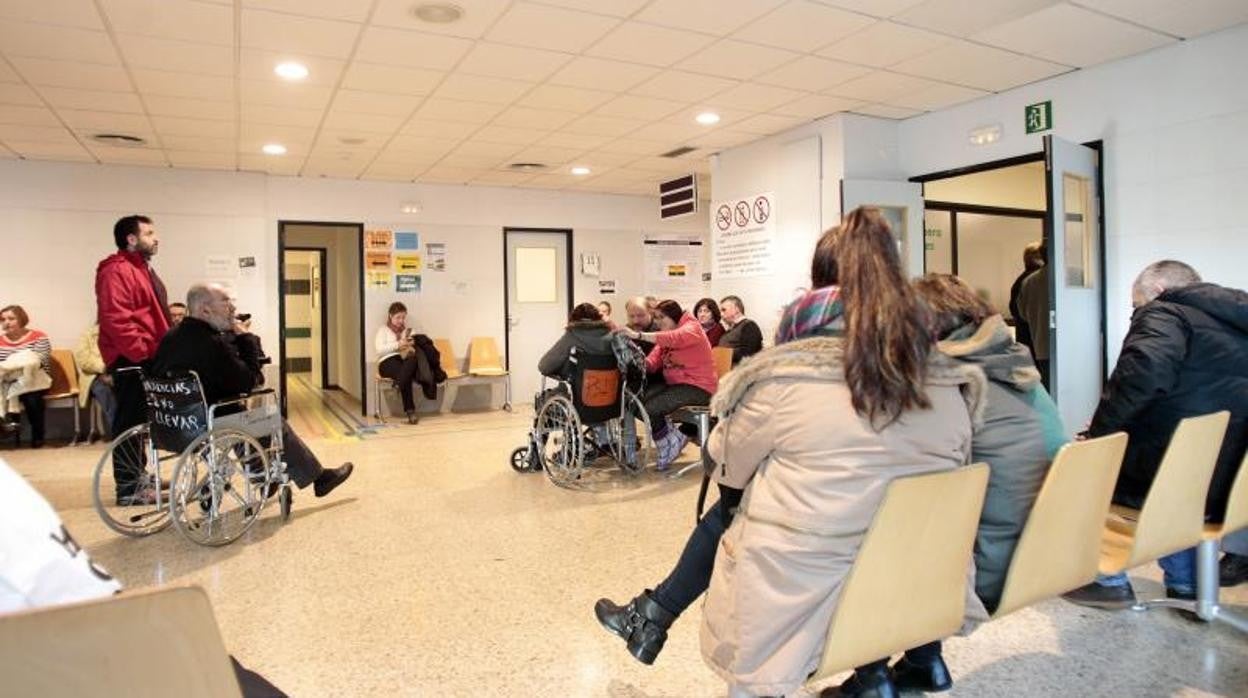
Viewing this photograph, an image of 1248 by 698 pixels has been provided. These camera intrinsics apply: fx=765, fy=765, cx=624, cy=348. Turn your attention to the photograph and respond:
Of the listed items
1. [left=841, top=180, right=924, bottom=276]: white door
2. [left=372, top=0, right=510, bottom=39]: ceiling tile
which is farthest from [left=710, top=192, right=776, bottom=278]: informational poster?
[left=372, top=0, right=510, bottom=39]: ceiling tile

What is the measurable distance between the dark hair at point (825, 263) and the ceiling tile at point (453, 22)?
8.22 ft

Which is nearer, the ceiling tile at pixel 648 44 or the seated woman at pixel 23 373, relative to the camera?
the ceiling tile at pixel 648 44

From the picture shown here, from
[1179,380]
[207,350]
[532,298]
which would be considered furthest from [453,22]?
[532,298]

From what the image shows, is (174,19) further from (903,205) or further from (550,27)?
(903,205)

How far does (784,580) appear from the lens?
5.06 ft

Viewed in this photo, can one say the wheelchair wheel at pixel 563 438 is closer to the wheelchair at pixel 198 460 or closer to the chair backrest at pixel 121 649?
the wheelchair at pixel 198 460

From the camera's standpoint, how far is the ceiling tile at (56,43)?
3816mm

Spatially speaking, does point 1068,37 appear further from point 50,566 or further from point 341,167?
point 341,167

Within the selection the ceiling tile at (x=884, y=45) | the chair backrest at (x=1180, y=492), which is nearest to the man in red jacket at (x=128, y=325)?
the ceiling tile at (x=884, y=45)

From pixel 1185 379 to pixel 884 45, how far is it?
258cm

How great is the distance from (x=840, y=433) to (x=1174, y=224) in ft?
13.1

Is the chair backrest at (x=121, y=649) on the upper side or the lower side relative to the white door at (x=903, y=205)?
lower

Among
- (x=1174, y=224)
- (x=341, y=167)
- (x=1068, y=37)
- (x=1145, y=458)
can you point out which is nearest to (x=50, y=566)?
(x=1145, y=458)

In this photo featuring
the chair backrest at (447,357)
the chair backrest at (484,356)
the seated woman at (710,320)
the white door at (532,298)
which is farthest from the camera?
the white door at (532,298)
